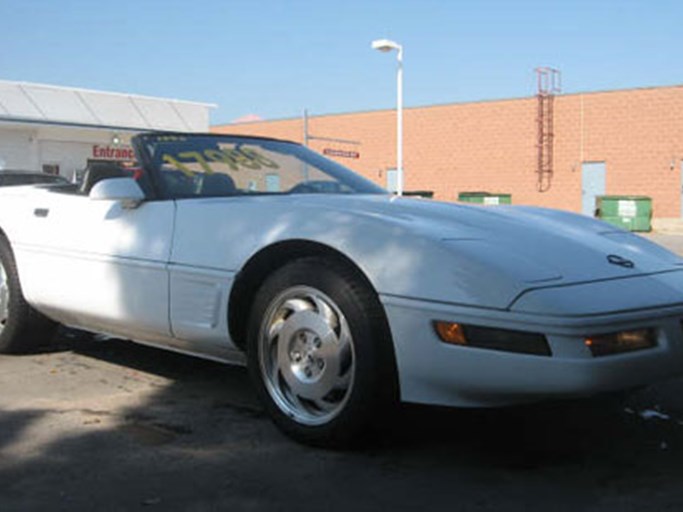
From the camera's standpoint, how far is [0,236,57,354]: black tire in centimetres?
510

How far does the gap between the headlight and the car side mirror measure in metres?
1.95

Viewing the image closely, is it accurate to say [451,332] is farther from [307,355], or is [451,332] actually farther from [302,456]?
[302,456]

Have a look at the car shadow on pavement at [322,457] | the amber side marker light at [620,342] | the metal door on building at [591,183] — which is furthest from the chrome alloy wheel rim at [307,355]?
the metal door on building at [591,183]

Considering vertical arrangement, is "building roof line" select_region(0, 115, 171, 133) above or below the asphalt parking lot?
above

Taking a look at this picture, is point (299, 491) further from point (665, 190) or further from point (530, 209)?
point (665, 190)

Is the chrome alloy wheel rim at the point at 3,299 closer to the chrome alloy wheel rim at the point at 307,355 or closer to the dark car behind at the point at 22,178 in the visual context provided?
the chrome alloy wheel rim at the point at 307,355

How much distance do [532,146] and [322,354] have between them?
35756 mm

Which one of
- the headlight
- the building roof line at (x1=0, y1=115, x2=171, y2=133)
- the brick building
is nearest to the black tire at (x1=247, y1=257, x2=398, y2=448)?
the headlight

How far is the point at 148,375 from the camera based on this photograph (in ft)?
15.8

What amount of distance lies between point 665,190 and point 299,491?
3398 cm

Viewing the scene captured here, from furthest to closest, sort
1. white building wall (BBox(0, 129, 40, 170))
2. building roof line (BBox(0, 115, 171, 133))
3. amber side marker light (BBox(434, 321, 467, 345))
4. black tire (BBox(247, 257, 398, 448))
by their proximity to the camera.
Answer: white building wall (BBox(0, 129, 40, 170)), building roof line (BBox(0, 115, 171, 133)), black tire (BBox(247, 257, 398, 448)), amber side marker light (BBox(434, 321, 467, 345))

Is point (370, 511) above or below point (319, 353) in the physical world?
below

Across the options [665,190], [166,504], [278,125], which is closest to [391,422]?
[166,504]

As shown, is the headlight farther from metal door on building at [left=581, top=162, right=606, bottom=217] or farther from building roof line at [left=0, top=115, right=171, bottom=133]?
metal door on building at [left=581, top=162, right=606, bottom=217]
